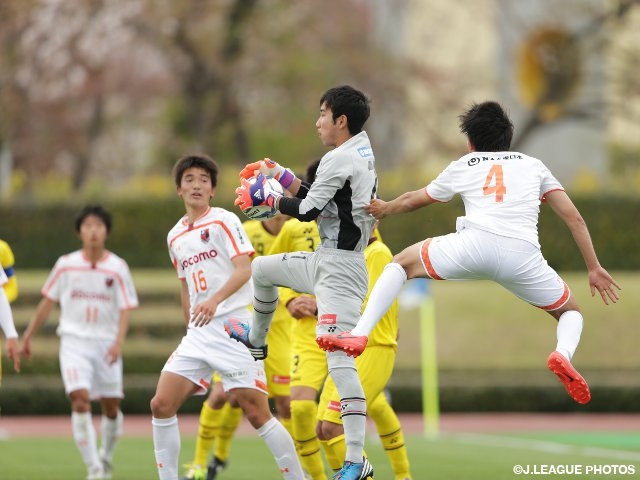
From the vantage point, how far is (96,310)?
12977 mm

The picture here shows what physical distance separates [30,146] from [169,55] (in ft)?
23.7

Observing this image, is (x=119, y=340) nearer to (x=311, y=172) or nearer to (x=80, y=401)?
(x=80, y=401)

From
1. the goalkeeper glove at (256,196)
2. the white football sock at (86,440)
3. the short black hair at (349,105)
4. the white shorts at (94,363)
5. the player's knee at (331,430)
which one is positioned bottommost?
the white football sock at (86,440)

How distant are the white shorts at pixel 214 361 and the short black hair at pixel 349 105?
6.43 feet

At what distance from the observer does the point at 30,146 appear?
37.2m

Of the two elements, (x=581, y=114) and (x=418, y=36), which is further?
(x=418, y=36)

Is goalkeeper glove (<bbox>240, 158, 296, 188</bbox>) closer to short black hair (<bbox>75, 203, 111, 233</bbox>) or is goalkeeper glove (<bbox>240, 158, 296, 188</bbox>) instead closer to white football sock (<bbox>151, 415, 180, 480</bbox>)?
white football sock (<bbox>151, 415, 180, 480</bbox>)

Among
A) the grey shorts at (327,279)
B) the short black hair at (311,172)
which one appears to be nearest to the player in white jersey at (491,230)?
the grey shorts at (327,279)

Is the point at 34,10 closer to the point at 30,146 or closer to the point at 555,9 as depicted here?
the point at 30,146

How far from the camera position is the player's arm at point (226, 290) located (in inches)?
357

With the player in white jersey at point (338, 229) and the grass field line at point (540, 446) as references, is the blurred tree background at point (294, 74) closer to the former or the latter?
the grass field line at point (540, 446)

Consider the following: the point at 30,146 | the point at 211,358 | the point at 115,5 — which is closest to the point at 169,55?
the point at 115,5

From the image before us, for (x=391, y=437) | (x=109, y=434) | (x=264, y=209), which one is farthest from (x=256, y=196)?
(x=109, y=434)

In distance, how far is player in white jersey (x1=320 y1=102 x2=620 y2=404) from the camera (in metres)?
8.42
